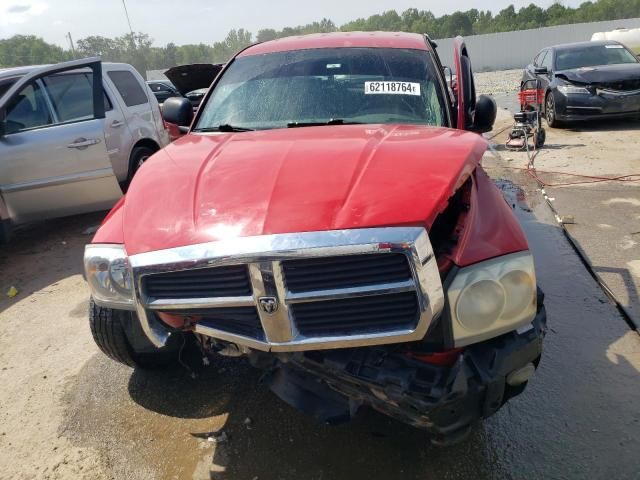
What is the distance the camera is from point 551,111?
9.66m

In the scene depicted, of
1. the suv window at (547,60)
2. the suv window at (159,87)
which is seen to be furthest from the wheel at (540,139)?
the suv window at (159,87)

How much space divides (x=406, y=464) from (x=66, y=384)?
2.10m

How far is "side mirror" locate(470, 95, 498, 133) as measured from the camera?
325 centimetres

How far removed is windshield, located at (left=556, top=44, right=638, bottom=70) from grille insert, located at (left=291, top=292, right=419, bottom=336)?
979 centimetres

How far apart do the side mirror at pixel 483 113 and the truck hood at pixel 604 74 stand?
22.5 feet

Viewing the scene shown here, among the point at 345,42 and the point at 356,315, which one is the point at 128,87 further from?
the point at 356,315

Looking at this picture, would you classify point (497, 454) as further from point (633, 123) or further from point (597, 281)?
point (633, 123)

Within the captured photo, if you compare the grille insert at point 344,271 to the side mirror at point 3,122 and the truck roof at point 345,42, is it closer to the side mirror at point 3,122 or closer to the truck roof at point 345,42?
the truck roof at point 345,42

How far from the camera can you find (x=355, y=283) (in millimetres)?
1753

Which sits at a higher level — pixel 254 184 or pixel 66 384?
pixel 254 184

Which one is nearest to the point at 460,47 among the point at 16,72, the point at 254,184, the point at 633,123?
the point at 254,184

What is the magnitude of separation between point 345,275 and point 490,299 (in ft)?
1.75

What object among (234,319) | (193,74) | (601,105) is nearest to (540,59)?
(601,105)

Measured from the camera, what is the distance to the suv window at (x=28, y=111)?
16.4 feet
